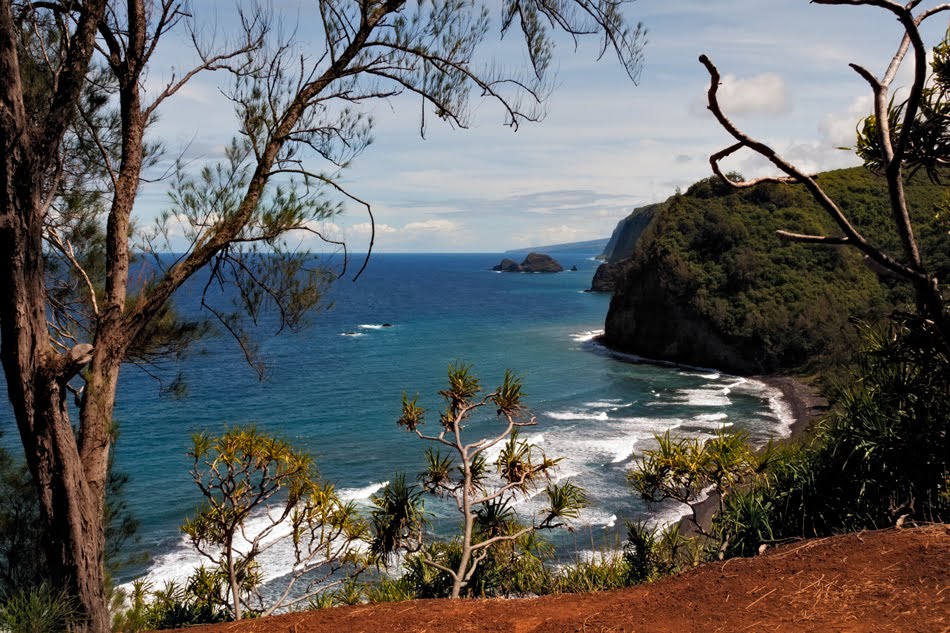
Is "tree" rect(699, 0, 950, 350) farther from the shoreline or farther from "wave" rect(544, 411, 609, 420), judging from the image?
"wave" rect(544, 411, 609, 420)

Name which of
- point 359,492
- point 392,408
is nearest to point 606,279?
point 392,408

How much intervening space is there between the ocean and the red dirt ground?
2.17 meters

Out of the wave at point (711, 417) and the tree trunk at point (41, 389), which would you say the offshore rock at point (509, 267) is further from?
the tree trunk at point (41, 389)

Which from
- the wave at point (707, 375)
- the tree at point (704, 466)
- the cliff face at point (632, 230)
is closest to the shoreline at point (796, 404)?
the wave at point (707, 375)

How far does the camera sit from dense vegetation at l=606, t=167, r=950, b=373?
42.2 meters

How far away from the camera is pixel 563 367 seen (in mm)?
43906

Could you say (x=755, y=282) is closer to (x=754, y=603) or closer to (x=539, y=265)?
(x=754, y=603)

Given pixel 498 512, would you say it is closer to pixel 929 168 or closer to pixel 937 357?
pixel 937 357

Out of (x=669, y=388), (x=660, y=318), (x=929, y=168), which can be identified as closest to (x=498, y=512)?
(x=929, y=168)

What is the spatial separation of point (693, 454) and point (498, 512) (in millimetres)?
2274

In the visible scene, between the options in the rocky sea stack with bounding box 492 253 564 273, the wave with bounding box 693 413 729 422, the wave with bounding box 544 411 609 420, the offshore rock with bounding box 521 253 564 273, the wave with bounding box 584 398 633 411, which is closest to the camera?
the wave with bounding box 693 413 729 422

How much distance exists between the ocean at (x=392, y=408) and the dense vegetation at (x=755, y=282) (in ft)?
9.27

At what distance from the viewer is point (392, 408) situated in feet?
110

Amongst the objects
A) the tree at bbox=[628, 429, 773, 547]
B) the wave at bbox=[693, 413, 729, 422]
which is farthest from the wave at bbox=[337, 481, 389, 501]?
the wave at bbox=[693, 413, 729, 422]
